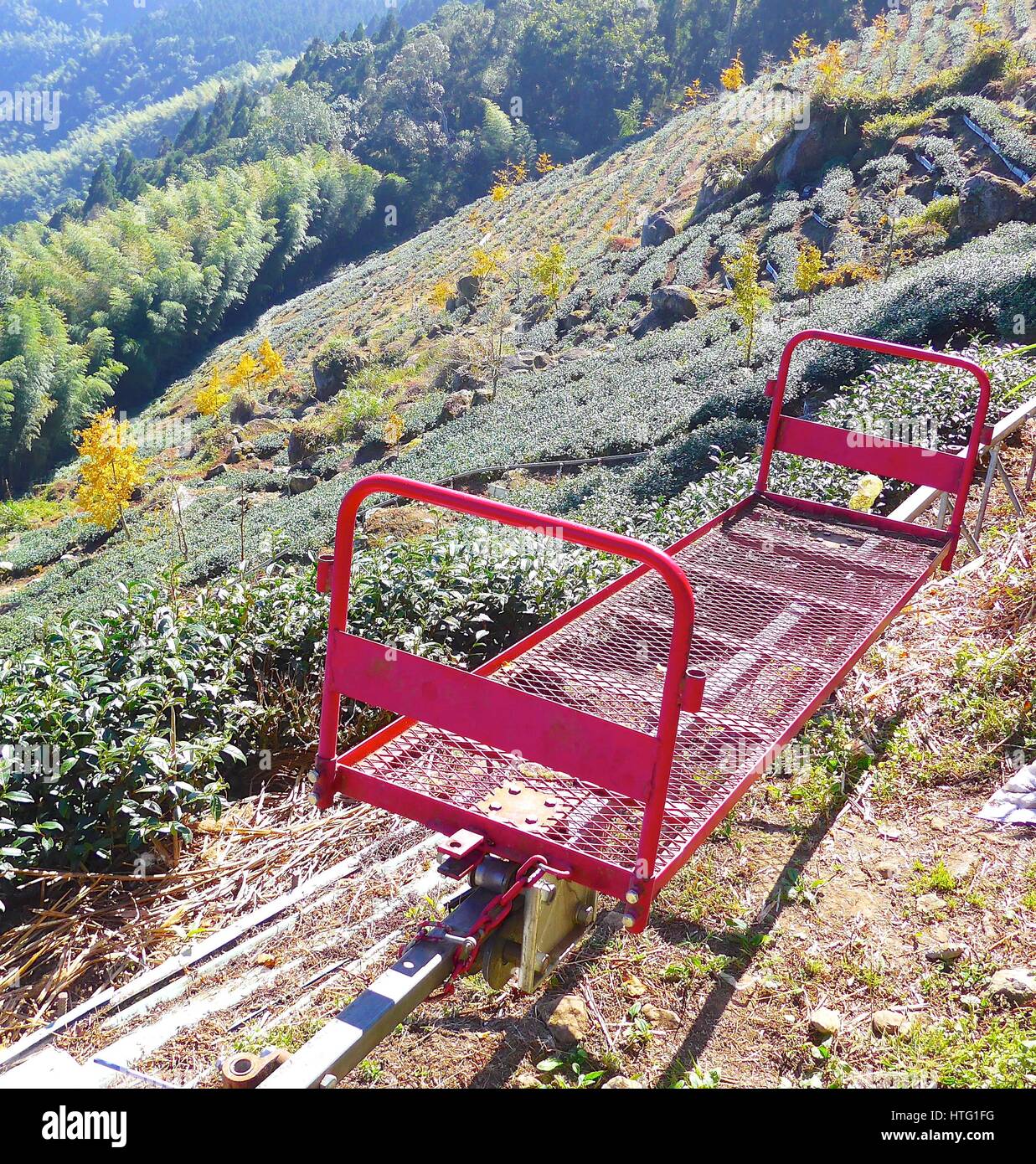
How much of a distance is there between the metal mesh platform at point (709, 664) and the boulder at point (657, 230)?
32169 mm

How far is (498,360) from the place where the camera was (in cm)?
2678

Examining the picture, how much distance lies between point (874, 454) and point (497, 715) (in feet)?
9.08

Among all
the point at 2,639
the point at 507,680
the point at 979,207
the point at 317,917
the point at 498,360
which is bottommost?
the point at 2,639

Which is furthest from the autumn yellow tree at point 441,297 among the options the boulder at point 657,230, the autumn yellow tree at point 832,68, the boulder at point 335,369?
the autumn yellow tree at point 832,68

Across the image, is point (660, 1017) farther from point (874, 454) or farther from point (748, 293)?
point (748, 293)

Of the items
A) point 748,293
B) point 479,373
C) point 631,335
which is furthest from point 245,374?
point 748,293

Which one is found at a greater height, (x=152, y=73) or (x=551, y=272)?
(x=152, y=73)

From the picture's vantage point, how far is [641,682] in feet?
11.6

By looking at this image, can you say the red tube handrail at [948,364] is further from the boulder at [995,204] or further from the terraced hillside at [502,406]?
the boulder at [995,204]

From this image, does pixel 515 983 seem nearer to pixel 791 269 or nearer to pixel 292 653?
pixel 292 653

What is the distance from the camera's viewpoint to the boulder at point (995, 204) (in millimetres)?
20266

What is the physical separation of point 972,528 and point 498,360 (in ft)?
72.0

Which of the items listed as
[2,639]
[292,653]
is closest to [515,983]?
[292,653]

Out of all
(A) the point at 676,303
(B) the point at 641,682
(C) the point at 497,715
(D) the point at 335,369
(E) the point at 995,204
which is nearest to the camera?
(C) the point at 497,715
